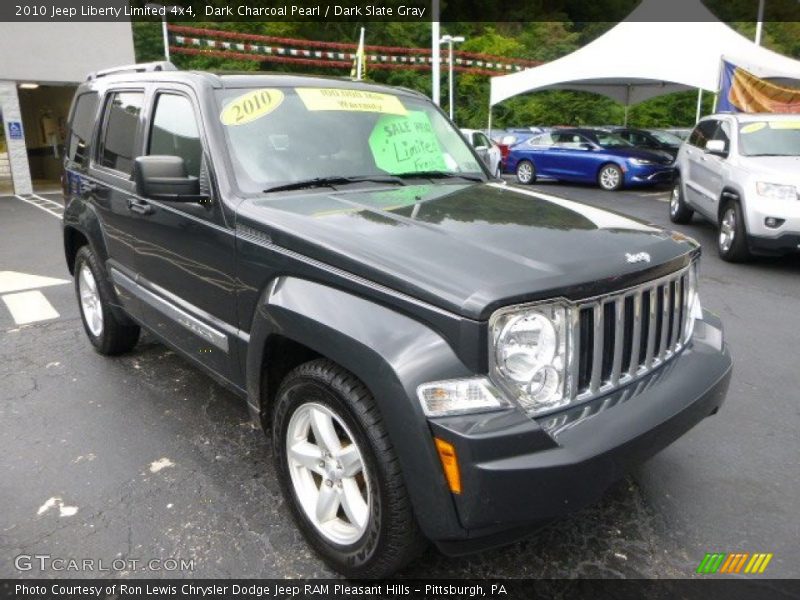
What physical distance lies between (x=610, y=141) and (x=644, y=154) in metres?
0.99

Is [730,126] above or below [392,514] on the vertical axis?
above

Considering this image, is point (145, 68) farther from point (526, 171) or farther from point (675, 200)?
point (526, 171)

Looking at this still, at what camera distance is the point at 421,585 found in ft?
7.98

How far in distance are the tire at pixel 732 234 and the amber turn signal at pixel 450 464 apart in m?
6.49

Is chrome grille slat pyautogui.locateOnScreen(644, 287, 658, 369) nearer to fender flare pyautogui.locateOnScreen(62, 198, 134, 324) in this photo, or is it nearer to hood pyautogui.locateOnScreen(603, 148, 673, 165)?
fender flare pyautogui.locateOnScreen(62, 198, 134, 324)

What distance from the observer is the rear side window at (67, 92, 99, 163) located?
4426 mm

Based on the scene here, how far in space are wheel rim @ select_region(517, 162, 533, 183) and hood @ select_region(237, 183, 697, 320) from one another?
14425 millimetres

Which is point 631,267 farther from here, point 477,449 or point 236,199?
point 236,199

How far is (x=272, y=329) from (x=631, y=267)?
133 centimetres

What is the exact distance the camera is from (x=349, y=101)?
11.3 feet

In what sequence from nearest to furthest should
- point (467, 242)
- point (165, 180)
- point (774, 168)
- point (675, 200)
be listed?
point (467, 242) → point (165, 180) → point (774, 168) → point (675, 200)

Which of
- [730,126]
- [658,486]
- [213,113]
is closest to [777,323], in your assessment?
[658,486]

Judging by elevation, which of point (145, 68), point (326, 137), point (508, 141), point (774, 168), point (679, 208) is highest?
point (145, 68)

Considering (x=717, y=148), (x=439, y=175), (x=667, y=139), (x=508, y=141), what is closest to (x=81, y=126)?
(x=439, y=175)
